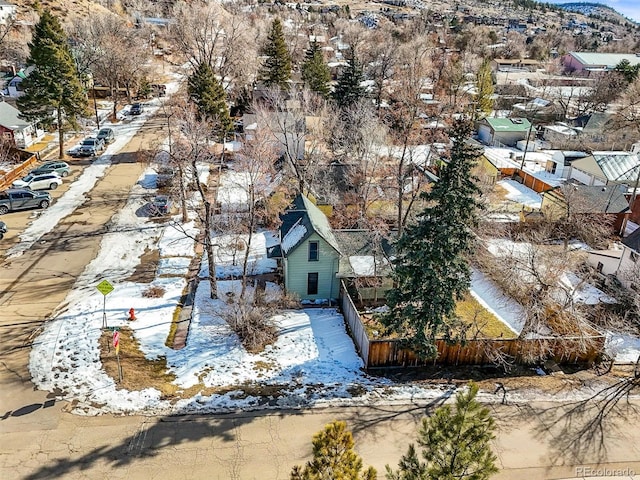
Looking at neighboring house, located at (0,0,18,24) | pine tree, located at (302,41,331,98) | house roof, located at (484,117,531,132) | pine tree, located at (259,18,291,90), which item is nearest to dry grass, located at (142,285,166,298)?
pine tree, located at (302,41,331,98)

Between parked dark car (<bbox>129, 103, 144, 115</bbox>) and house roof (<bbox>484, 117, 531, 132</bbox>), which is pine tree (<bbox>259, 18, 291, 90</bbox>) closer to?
parked dark car (<bbox>129, 103, 144, 115</bbox>)

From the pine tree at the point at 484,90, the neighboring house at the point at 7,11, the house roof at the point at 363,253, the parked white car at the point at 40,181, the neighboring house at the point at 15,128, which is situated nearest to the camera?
the house roof at the point at 363,253

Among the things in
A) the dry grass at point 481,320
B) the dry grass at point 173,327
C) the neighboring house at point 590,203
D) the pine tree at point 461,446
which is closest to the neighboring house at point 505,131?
the neighboring house at point 590,203

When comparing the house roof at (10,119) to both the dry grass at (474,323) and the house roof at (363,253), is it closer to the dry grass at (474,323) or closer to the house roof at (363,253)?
the house roof at (363,253)

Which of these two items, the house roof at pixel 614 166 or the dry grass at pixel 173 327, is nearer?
the dry grass at pixel 173 327

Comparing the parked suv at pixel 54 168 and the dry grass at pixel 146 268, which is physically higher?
the parked suv at pixel 54 168

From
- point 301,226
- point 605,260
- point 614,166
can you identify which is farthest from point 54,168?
point 614,166

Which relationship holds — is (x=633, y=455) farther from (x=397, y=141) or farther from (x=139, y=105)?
(x=139, y=105)
